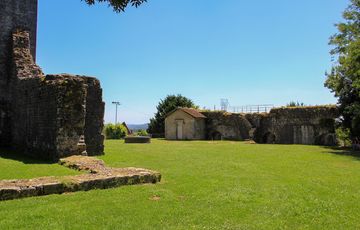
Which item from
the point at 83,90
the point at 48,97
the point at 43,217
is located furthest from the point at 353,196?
the point at 48,97

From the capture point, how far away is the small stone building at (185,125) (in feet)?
144

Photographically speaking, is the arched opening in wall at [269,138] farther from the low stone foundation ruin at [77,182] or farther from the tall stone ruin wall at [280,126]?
the low stone foundation ruin at [77,182]

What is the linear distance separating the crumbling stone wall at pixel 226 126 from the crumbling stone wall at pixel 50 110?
2537 centimetres

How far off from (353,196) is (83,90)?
11.2 m

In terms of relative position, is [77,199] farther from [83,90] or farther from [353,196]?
[83,90]

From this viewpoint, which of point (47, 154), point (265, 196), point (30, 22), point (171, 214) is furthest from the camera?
point (30, 22)

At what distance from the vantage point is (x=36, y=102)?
55.5 ft

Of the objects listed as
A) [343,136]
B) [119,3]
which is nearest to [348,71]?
[343,136]

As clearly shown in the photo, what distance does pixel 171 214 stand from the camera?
7.00 metres

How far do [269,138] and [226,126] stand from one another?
5.34 meters

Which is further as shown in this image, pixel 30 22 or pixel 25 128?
pixel 30 22

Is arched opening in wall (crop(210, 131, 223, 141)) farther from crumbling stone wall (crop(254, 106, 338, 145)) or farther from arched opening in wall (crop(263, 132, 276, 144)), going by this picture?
arched opening in wall (crop(263, 132, 276, 144))

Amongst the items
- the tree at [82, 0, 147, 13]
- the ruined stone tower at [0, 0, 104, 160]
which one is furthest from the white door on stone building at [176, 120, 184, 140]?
the tree at [82, 0, 147, 13]

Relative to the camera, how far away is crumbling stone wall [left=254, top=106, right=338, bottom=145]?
35688 millimetres
